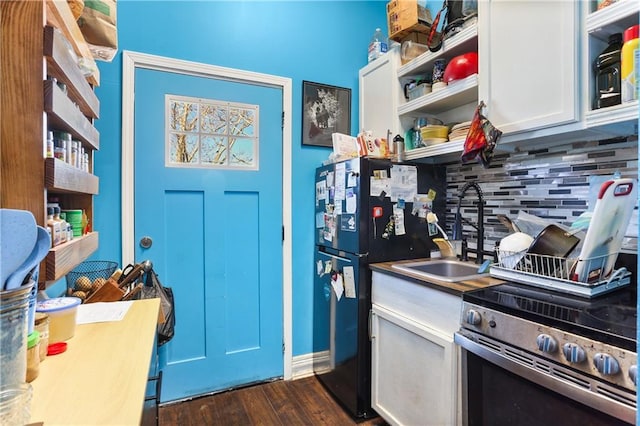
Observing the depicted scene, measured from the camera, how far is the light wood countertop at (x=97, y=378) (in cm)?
63

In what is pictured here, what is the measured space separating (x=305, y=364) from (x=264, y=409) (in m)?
0.48

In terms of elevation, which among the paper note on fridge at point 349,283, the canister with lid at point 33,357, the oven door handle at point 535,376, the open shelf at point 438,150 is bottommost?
the oven door handle at point 535,376

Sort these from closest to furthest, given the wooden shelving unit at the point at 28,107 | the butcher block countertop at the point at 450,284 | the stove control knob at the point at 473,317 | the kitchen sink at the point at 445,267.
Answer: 1. the wooden shelving unit at the point at 28,107
2. the stove control knob at the point at 473,317
3. the butcher block countertop at the point at 450,284
4. the kitchen sink at the point at 445,267

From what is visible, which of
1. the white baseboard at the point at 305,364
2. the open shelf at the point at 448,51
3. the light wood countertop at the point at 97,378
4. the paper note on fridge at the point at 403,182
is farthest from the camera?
the white baseboard at the point at 305,364

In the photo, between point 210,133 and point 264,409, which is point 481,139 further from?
point 264,409

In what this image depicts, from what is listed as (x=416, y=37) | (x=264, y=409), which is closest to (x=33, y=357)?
(x=264, y=409)

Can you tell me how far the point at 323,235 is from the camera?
7.36 feet

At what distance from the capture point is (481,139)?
1.50m

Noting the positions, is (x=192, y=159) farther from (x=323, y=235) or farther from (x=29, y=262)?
(x=29, y=262)

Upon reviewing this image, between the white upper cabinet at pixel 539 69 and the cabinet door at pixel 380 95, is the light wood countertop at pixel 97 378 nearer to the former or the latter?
the white upper cabinet at pixel 539 69

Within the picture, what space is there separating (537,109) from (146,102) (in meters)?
2.04

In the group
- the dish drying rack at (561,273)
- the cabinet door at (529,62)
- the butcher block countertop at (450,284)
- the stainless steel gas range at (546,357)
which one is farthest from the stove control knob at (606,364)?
the cabinet door at (529,62)

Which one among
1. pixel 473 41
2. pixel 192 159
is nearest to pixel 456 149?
pixel 473 41

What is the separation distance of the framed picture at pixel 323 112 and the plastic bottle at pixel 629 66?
164cm
